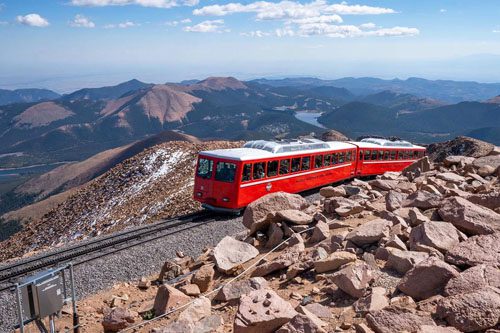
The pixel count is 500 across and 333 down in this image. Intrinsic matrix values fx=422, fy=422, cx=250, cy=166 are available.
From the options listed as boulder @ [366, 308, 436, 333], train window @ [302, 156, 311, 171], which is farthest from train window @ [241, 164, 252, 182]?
boulder @ [366, 308, 436, 333]

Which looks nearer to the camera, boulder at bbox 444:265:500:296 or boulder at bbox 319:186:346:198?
boulder at bbox 444:265:500:296

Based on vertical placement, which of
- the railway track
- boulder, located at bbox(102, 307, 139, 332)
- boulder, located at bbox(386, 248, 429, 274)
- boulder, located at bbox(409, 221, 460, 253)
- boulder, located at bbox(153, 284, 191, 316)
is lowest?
the railway track

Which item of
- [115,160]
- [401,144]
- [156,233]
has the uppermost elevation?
[401,144]

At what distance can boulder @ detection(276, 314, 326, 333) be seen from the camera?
700cm

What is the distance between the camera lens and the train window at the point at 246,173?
20.6m

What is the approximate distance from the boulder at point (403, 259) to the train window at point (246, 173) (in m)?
11.6

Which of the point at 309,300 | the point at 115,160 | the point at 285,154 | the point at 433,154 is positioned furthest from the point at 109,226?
the point at 115,160

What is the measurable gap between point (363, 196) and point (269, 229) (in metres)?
5.26

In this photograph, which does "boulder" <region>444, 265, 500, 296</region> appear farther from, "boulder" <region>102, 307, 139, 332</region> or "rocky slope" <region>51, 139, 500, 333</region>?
"boulder" <region>102, 307, 139, 332</region>

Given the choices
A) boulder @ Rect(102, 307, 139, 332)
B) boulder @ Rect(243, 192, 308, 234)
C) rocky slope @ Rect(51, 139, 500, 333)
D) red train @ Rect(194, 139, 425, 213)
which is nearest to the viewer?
rocky slope @ Rect(51, 139, 500, 333)

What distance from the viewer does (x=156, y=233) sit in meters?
19.8

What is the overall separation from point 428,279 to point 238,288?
4.42 metres

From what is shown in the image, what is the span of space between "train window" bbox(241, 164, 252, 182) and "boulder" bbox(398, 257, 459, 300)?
1302 cm

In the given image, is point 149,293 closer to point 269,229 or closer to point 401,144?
point 269,229
